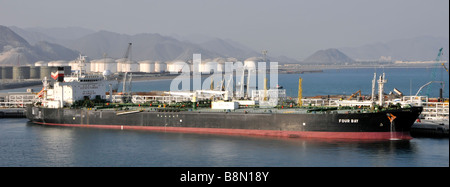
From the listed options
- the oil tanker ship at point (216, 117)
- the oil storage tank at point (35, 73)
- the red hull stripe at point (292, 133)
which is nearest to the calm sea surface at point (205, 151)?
the red hull stripe at point (292, 133)

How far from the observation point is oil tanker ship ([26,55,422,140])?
123ft

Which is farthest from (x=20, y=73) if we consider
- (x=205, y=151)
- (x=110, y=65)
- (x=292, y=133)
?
(x=205, y=151)

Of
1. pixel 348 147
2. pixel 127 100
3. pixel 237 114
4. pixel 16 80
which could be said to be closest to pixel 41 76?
pixel 16 80

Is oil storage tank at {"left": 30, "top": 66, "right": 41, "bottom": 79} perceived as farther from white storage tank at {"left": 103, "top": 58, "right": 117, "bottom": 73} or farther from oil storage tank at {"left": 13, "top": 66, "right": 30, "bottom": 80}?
white storage tank at {"left": 103, "top": 58, "right": 117, "bottom": 73}

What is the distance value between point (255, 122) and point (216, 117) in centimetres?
344

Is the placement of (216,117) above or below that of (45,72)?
below

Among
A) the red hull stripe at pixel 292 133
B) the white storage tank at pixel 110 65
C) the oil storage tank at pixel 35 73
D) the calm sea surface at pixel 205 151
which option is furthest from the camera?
the white storage tank at pixel 110 65

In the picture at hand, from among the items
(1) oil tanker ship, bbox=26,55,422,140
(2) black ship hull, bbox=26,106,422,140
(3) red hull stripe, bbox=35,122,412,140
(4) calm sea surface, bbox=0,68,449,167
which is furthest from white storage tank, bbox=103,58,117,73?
(4) calm sea surface, bbox=0,68,449,167

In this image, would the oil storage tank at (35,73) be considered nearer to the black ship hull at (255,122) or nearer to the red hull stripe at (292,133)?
the black ship hull at (255,122)

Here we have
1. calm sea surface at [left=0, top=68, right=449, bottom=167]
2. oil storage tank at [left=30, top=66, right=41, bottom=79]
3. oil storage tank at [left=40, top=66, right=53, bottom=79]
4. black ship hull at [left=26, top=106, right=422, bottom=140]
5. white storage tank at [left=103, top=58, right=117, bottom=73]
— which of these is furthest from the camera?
white storage tank at [left=103, top=58, right=117, bottom=73]

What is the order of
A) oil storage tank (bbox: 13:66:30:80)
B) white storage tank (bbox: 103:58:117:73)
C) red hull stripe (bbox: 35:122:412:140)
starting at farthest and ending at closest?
1. white storage tank (bbox: 103:58:117:73)
2. oil storage tank (bbox: 13:66:30:80)
3. red hull stripe (bbox: 35:122:412:140)

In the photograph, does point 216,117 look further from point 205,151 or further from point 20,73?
point 20,73

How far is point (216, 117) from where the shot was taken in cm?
4250

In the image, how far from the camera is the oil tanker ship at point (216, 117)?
123 feet
